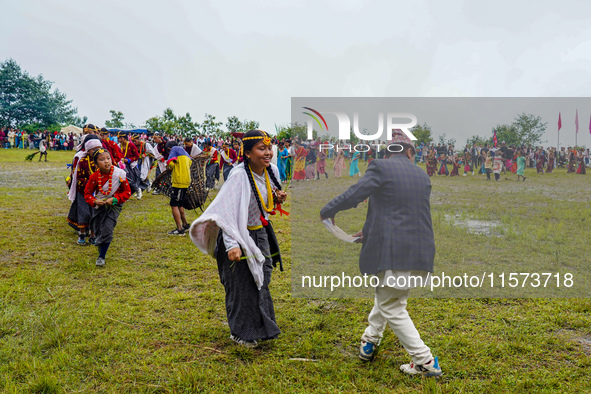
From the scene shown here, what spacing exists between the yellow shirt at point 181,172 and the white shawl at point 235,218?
12.5 feet

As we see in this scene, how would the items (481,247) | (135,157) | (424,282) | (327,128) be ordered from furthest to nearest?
1. (135,157)
2. (481,247)
3. (327,128)
4. (424,282)

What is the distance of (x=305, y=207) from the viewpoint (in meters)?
8.55

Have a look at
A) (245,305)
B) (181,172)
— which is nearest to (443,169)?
(245,305)

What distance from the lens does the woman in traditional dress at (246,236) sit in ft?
12.1

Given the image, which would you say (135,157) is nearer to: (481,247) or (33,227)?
(33,227)

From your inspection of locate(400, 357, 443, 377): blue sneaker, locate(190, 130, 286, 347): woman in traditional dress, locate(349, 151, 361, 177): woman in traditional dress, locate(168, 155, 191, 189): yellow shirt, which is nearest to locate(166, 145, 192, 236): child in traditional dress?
locate(168, 155, 191, 189): yellow shirt

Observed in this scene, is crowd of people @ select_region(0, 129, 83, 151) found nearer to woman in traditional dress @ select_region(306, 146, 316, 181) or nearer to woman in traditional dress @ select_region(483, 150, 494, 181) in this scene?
woman in traditional dress @ select_region(306, 146, 316, 181)

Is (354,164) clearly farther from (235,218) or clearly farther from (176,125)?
(176,125)

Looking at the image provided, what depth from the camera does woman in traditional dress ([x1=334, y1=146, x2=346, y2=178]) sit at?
16.4ft

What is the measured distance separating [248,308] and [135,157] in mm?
8714

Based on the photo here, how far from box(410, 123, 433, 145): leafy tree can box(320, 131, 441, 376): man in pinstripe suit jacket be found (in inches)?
62.2

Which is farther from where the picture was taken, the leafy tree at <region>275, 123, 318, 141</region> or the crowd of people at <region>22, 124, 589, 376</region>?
the leafy tree at <region>275, 123, 318, 141</region>

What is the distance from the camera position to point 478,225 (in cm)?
591

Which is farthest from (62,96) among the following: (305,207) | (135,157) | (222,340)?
(222,340)
